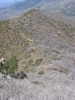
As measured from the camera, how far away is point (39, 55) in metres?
50.8

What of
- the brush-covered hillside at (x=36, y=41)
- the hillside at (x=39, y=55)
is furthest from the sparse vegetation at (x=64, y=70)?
the brush-covered hillside at (x=36, y=41)

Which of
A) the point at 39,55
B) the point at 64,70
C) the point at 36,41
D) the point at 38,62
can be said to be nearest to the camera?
the point at 64,70

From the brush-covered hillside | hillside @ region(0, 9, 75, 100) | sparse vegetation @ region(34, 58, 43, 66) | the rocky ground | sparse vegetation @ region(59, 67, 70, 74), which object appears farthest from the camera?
the brush-covered hillside

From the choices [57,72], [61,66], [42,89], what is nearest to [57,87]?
[42,89]

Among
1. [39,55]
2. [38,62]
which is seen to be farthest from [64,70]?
[39,55]

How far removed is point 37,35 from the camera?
72.4 meters

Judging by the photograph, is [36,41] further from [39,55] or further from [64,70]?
[64,70]

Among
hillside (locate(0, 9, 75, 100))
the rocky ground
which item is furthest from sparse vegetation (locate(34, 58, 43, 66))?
the rocky ground

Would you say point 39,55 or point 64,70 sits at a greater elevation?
point 64,70

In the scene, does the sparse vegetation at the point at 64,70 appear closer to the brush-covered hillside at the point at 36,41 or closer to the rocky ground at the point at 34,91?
the brush-covered hillside at the point at 36,41

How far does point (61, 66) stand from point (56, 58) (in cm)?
571

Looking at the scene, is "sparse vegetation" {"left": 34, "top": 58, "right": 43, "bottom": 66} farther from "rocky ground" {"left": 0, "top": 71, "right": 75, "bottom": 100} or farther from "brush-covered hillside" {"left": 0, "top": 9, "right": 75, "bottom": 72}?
"rocky ground" {"left": 0, "top": 71, "right": 75, "bottom": 100}

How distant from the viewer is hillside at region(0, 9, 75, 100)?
24.8m

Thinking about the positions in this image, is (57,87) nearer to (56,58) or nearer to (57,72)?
(57,72)
